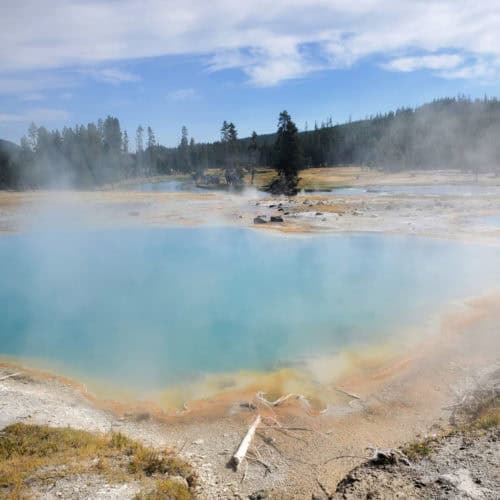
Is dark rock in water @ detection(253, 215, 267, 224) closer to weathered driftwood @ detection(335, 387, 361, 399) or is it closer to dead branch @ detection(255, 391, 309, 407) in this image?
weathered driftwood @ detection(335, 387, 361, 399)

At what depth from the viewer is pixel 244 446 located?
8.46 meters

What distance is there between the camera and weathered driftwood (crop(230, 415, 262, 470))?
317 inches

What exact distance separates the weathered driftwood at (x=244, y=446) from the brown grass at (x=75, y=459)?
0.90 metres

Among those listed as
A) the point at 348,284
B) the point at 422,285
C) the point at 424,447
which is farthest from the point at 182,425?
the point at 422,285

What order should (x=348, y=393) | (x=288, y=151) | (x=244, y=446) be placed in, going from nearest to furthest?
(x=244, y=446)
(x=348, y=393)
(x=288, y=151)

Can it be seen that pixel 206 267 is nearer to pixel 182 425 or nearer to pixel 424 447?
pixel 182 425

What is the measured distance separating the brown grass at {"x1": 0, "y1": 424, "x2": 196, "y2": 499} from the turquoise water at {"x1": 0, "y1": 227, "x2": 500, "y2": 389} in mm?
3343

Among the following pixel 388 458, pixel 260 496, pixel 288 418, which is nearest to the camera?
pixel 260 496

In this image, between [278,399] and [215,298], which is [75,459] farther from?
[215,298]

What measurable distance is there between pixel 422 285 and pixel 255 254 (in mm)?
10219

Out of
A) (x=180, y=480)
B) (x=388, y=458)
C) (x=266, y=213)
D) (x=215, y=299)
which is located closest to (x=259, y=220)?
(x=266, y=213)

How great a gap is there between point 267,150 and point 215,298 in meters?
99.0

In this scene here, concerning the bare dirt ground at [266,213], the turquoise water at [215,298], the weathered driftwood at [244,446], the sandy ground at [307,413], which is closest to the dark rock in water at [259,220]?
the bare dirt ground at [266,213]

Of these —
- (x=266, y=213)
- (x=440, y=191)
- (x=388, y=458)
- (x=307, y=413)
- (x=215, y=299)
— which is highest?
(x=440, y=191)
